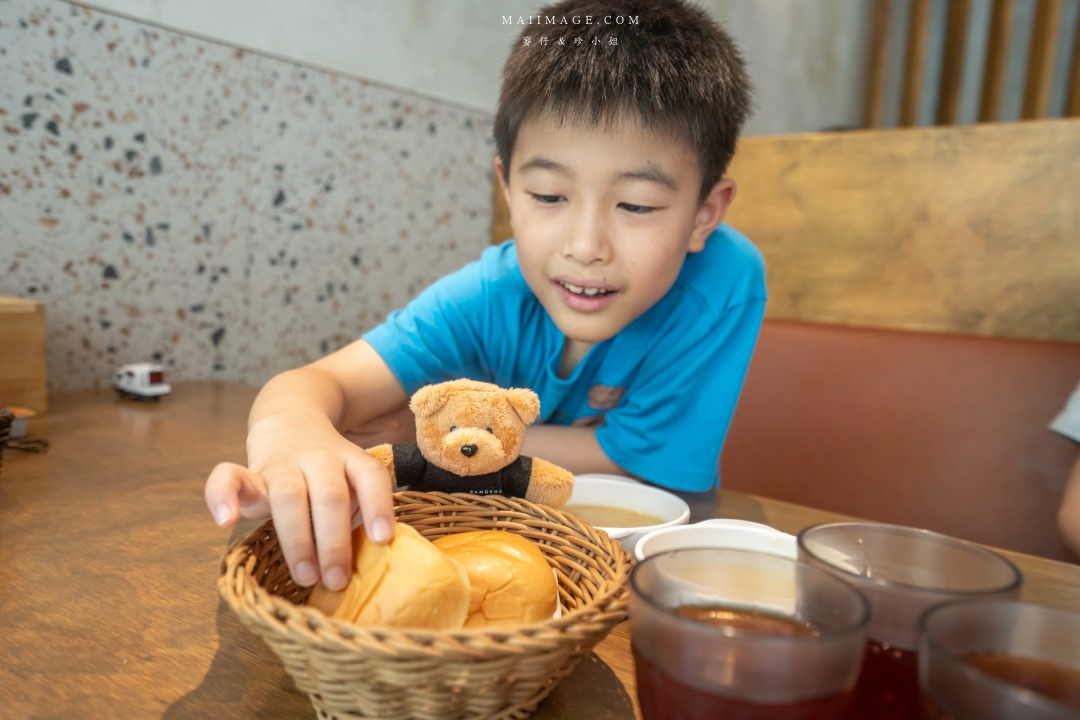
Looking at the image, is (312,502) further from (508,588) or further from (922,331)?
(922,331)

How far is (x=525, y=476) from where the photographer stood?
Answer: 583 millimetres

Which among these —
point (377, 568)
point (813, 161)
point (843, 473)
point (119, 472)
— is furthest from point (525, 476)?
point (813, 161)

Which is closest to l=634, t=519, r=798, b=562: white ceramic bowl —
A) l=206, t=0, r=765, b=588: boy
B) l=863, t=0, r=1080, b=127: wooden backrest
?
l=206, t=0, r=765, b=588: boy

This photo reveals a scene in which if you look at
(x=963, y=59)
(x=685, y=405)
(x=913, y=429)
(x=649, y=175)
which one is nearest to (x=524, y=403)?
(x=649, y=175)

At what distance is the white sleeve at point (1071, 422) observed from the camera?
3.33 ft

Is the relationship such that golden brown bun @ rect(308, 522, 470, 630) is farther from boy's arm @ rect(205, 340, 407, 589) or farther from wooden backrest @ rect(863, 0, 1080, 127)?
wooden backrest @ rect(863, 0, 1080, 127)

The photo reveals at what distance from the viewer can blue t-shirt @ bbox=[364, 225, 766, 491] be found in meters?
0.96

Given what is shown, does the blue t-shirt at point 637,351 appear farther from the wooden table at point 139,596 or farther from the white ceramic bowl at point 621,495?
the white ceramic bowl at point 621,495

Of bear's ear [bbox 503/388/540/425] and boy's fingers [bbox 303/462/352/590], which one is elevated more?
bear's ear [bbox 503/388/540/425]

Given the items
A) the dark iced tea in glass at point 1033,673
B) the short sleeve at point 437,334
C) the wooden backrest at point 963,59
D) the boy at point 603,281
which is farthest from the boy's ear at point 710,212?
the wooden backrest at point 963,59

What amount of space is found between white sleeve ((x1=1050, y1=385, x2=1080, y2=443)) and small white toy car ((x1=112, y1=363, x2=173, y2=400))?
1468 mm

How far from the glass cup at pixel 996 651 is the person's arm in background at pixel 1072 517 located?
807 millimetres

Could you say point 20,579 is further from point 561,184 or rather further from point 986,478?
point 986,478

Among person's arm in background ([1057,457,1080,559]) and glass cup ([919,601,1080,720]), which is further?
person's arm in background ([1057,457,1080,559])
